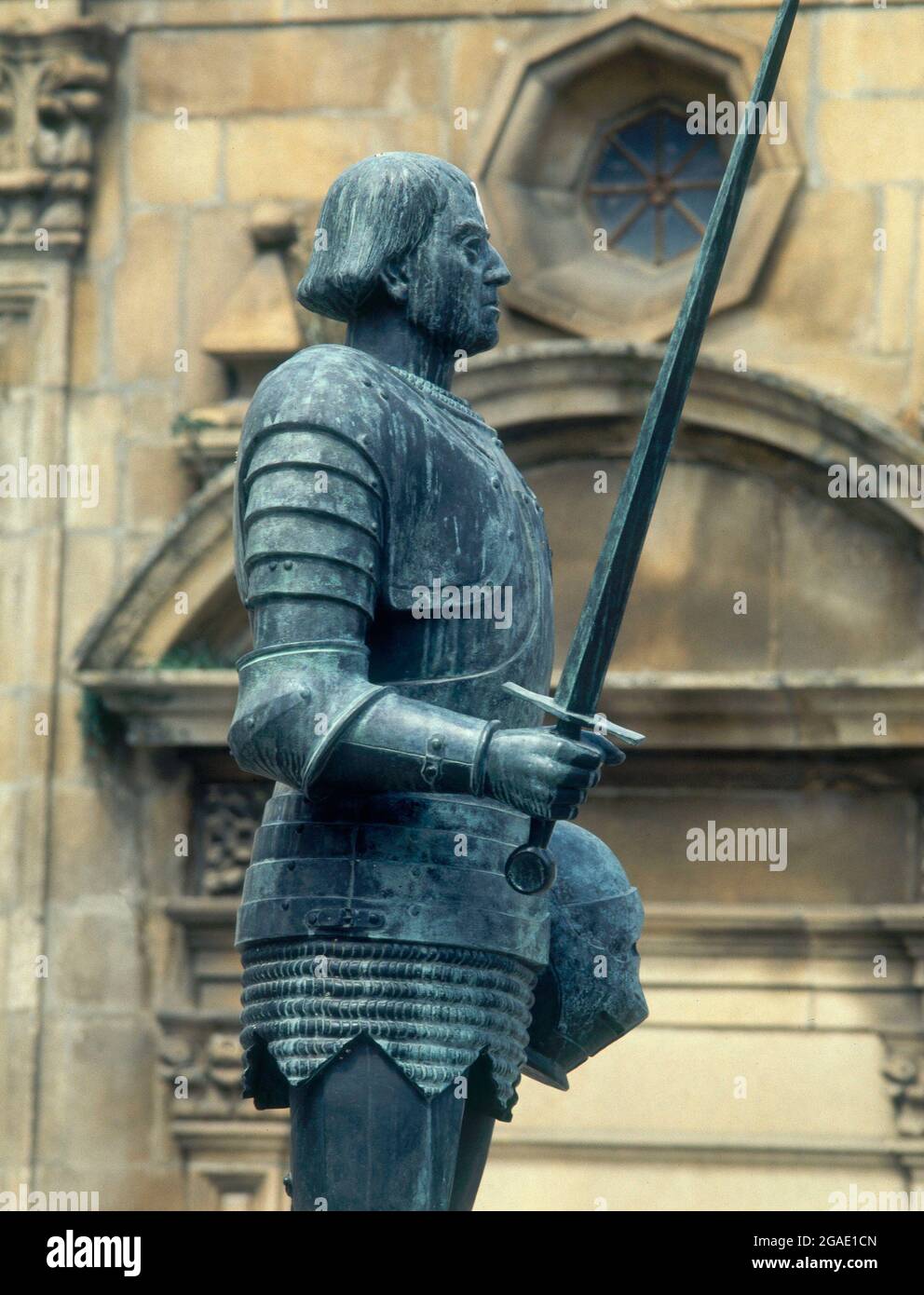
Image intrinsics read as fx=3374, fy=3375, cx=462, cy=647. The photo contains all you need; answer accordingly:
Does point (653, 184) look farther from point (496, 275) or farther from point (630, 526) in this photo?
point (630, 526)

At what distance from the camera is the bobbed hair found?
4.96 meters

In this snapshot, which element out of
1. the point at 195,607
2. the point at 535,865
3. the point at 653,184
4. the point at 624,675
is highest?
the point at 653,184

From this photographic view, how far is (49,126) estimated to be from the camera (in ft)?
38.2

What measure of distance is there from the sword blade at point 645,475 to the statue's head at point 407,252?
0.48 metres

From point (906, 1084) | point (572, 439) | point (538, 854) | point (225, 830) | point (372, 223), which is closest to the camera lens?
point (538, 854)

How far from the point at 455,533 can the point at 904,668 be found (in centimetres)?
645

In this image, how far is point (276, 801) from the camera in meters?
4.81

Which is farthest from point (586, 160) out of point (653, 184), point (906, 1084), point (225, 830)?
point (906, 1084)

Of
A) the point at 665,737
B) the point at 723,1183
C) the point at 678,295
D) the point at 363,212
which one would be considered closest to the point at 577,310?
the point at 678,295

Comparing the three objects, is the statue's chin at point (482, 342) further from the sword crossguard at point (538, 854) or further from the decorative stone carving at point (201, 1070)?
the decorative stone carving at point (201, 1070)

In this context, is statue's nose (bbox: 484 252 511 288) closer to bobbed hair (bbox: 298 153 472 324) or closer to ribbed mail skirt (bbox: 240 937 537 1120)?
bobbed hair (bbox: 298 153 472 324)

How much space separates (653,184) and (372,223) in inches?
267

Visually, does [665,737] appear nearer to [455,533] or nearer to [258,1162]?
[258,1162]

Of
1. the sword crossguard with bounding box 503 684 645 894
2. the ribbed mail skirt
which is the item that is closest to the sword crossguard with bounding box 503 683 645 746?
the sword crossguard with bounding box 503 684 645 894
